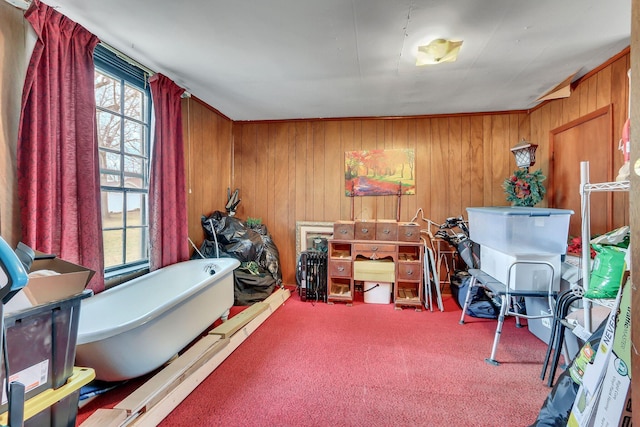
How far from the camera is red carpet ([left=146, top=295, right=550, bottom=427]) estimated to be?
4.84 feet

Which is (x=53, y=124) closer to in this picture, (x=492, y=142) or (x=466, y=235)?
(x=466, y=235)

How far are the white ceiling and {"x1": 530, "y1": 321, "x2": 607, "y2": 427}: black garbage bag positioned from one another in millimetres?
1712

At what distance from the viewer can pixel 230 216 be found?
3352mm

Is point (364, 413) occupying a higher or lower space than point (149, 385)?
lower

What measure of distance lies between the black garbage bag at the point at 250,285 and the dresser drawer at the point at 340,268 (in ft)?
2.32

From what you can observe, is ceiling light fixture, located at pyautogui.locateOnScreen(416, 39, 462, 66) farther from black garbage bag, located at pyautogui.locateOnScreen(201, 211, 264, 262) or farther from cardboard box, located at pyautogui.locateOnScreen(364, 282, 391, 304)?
black garbage bag, located at pyautogui.locateOnScreen(201, 211, 264, 262)

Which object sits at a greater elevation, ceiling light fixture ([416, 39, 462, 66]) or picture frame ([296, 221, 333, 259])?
ceiling light fixture ([416, 39, 462, 66])

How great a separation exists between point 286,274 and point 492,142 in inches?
121

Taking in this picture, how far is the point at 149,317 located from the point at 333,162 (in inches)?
106

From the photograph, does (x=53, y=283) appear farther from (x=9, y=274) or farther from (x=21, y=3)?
(x=21, y=3)

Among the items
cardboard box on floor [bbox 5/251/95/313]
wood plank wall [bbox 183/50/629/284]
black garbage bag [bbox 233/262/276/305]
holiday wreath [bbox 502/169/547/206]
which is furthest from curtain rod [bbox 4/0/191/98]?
holiday wreath [bbox 502/169/547/206]

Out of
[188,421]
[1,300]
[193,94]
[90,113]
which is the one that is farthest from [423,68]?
[188,421]

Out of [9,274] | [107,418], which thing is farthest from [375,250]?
[9,274]

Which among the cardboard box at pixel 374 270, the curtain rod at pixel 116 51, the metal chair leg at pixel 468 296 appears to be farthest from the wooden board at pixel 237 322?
the curtain rod at pixel 116 51
